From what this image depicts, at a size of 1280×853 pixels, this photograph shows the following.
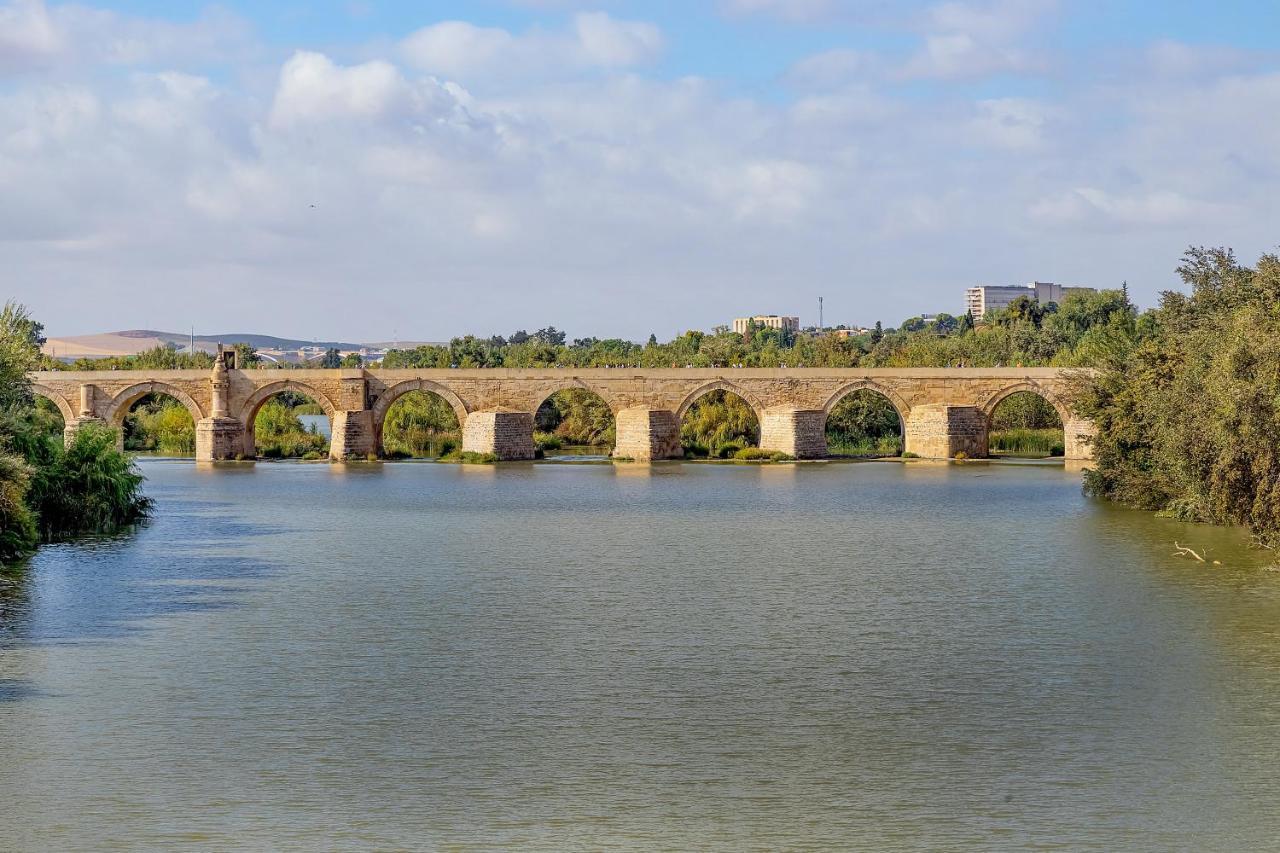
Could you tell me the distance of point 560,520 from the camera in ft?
90.8

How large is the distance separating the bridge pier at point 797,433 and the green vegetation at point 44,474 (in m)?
22.3

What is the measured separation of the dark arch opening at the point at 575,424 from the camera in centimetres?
5234

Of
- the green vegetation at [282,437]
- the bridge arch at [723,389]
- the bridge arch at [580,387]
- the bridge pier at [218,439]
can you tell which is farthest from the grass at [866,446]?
the bridge pier at [218,439]

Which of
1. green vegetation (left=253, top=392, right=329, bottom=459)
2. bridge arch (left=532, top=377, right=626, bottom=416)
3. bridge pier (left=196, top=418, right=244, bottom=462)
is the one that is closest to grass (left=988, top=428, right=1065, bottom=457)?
bridge arch (left=532, top=377, right=626, bottom=416)

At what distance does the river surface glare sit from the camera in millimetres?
9531

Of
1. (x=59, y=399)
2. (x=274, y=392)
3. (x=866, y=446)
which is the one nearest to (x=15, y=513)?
(x=274, y=392)

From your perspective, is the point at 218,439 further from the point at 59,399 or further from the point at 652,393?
the point at 652,393

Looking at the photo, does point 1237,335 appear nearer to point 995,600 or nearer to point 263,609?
point 995,600

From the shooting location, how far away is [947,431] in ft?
142

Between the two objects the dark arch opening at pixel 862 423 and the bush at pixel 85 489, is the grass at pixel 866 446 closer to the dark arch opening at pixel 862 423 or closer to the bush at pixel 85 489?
the dark arch opening at pixel 862 423

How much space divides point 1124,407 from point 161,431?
35.6 metres

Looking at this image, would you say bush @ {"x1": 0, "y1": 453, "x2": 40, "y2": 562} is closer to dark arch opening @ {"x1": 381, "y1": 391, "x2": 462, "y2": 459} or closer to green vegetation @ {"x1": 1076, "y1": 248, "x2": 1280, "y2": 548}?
green vegetation @ {"x1": 1076, "y1": 248, "x2": 1280, "y2": 548}

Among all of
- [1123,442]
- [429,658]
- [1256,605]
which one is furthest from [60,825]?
[1123,442]

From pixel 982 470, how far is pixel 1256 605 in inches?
903
